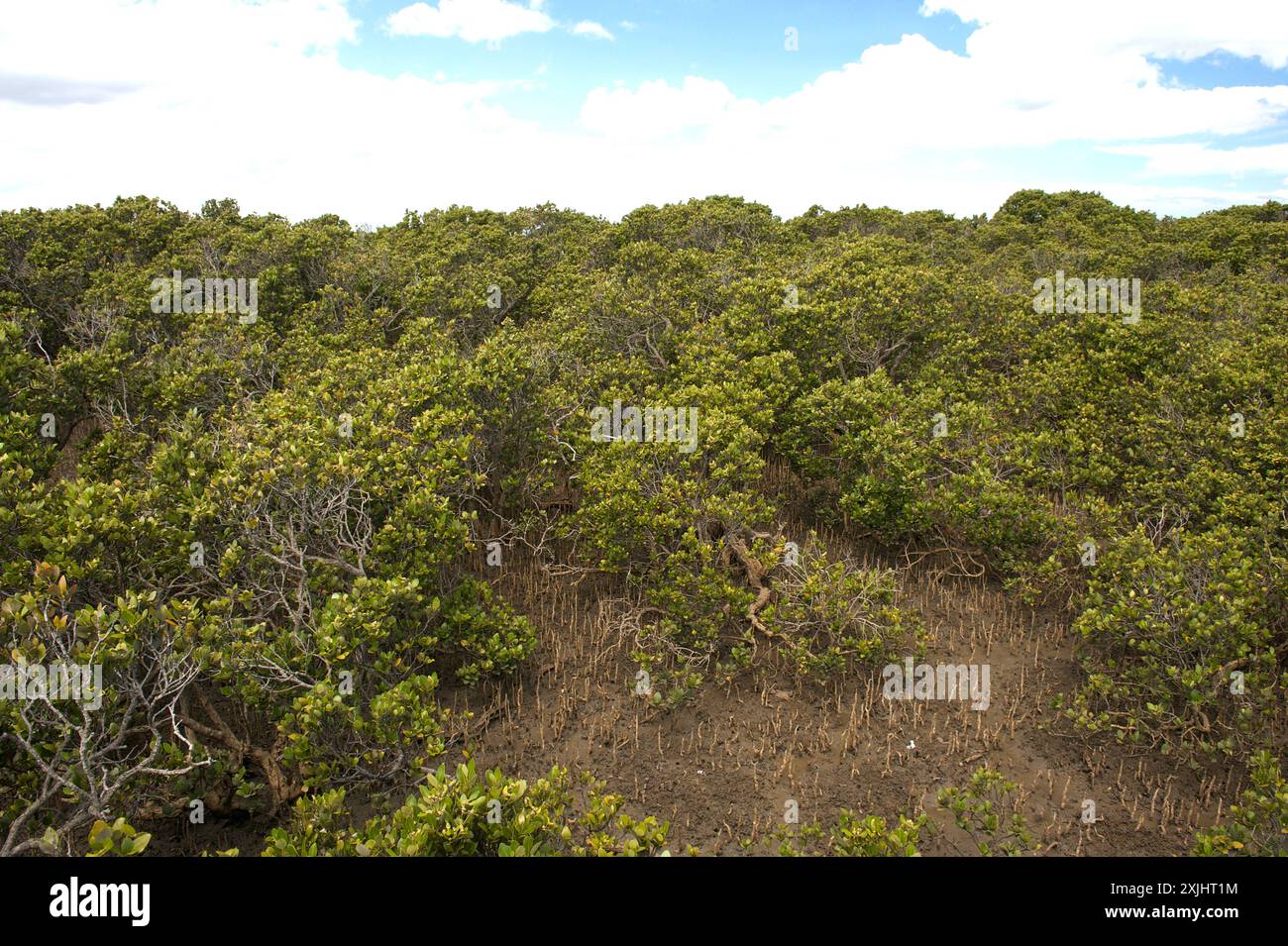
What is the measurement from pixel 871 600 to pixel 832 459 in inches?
151

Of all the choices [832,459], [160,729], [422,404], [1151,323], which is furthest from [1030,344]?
[160,729]

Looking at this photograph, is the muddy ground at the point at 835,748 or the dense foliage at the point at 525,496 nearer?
the dense foliage at the point at 525,496

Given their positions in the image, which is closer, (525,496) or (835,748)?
(835,748)

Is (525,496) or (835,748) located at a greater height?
(525,496)

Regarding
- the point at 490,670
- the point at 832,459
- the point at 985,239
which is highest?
the point at 985,239

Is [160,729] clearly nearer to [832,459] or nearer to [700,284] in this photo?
[832,459]

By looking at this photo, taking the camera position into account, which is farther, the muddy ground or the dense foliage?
the muddy ground

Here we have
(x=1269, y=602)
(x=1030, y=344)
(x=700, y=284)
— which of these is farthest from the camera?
(x=700, y=284)

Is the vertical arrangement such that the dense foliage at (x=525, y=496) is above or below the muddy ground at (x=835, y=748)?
above

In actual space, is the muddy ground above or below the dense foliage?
below

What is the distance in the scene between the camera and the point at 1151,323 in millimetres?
14523

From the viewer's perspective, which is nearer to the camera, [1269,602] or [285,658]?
[285,658]
